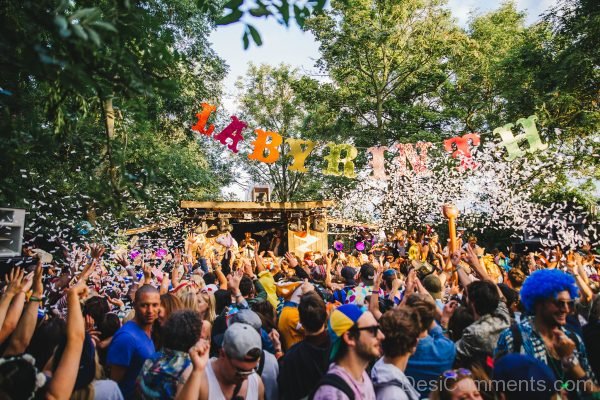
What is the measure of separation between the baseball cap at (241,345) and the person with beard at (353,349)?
43 cm

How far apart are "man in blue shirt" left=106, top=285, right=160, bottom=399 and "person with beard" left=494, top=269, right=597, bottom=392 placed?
251 centimetres

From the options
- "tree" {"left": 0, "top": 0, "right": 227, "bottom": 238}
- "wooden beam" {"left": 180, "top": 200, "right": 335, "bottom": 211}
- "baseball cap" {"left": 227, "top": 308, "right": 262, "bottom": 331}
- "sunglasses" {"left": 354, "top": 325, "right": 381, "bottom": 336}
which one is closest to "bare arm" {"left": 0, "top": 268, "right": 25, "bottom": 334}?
"tree" {"left": 0, "top": 0, "right": 227, "bottom": 238}

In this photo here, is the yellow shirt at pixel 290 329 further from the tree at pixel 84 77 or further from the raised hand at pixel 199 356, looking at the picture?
the raised hand at pixel 199 356

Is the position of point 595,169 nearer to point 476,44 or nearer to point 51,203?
point 476,44

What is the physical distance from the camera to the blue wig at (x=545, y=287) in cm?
286

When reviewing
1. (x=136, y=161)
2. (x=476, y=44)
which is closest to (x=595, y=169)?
(x=476, y=44)

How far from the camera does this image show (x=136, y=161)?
1541 centimetres

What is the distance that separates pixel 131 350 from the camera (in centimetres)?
317

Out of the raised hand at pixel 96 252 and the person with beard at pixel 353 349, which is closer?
the person with beard at pixel 353 349

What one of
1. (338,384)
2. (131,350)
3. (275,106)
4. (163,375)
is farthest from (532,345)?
(275,106)

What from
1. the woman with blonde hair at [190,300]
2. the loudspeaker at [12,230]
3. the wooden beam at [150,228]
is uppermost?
the wooden beam at [150,228]

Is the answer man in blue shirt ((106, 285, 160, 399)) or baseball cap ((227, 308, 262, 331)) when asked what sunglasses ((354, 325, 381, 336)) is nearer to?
baseball cap ((227, 308, 262, 331))

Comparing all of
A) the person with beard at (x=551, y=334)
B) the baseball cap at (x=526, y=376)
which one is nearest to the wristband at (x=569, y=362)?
the person with beard at (x=551, y=334)

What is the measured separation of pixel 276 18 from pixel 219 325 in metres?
2.86
